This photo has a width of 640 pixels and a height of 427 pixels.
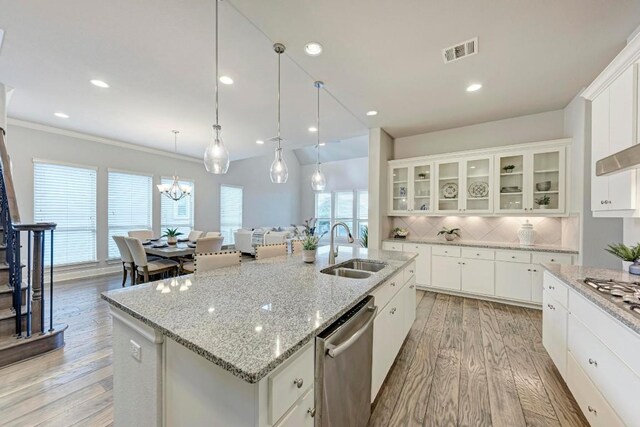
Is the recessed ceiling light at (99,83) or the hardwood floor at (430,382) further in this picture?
the recessed ceiling light at (99,83)

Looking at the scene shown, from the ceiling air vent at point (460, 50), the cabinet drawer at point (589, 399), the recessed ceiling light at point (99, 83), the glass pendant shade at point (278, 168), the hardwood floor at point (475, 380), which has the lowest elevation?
the hardwood floor at point (475, 380)

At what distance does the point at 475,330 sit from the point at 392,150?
343 cm

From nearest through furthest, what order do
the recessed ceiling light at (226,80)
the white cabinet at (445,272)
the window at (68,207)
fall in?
1. the recessed ceiling light at (226,80)
2. the white cabinet at (445,272)
3. the window at (68,207)

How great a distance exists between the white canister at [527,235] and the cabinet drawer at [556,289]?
1924 mm

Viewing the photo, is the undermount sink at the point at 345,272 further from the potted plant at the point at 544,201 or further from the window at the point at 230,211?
the window at the point at 230,211

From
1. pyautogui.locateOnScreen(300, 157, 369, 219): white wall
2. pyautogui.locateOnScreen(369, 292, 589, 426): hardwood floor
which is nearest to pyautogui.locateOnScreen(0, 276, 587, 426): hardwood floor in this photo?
pyautogui.locateOnScreen(369, 292, 589, 426): hardwood floor

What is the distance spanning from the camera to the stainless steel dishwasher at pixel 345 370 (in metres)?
1.07

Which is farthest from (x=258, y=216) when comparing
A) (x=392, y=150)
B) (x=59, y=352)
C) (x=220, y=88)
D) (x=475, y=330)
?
(x=475, y=330)

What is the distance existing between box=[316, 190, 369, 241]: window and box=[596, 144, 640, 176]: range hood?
7935 mm

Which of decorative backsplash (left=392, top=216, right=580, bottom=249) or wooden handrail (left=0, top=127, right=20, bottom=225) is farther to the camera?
decorative backsplash (left=392, top=216, right=580, bottom=249)

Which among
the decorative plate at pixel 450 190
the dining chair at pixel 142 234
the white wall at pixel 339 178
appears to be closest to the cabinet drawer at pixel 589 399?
the decorative plate at pixel 450 190

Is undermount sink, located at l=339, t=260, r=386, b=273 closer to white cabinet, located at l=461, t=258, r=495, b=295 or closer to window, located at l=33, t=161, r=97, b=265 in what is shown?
white cabinet, located at l=461, t=258, r=495, b=295

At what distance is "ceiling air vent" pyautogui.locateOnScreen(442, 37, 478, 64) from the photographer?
227 cm

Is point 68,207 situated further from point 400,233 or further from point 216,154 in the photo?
point 400,233
